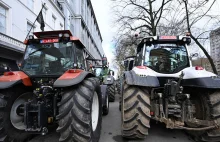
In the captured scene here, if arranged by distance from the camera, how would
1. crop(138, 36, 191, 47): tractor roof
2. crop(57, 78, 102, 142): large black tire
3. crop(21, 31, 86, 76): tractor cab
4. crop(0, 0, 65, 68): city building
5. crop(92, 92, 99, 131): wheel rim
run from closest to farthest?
crop(57, 78, 102, 142): large black tire, crop(92, 92, 99, 131): wheel rim, crop(21, 31, 86, 76): tractor cab, crop(138, 36, 191, 47): tractor roof, crop(0, 0, 65, 68): city building

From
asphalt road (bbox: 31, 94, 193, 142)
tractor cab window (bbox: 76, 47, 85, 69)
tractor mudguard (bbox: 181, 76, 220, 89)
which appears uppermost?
tractor cab window (bbox: 76, 47, 85, 69)

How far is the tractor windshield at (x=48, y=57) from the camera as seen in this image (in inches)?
173

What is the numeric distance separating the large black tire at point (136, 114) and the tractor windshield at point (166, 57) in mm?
1334

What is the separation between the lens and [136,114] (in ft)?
12.9

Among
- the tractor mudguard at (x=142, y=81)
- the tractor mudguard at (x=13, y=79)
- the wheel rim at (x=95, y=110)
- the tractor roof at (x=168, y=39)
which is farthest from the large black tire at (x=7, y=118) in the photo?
the tractor roof at (x=168, y=39)

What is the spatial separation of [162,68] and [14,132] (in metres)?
3.70

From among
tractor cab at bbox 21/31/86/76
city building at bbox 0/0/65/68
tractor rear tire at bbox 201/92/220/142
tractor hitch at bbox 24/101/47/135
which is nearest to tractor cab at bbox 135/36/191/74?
tractor rear tire at bbox 201/92/220/142

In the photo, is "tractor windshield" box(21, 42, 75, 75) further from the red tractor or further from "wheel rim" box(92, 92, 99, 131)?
"wheel rim" box(92, 92, 99, 131)

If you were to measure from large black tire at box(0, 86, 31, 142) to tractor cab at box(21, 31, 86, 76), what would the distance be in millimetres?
816

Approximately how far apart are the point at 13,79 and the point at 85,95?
1.45m

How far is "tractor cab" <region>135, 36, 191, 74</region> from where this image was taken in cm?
511

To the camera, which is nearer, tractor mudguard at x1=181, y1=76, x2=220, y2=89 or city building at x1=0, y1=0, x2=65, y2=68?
tractor mudguard at x1=181, y1=76, x2=220, y2=89

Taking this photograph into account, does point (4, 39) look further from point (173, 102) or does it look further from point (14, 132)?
point (173, 102)

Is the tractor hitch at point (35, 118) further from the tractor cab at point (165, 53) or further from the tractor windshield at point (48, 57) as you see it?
the tractor cab at point (165, 53)
